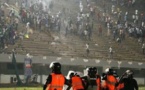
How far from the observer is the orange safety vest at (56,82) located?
36.3ft

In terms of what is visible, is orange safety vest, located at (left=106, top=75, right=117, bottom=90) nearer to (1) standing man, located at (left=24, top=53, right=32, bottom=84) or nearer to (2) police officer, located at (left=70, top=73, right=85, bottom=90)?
(2) police officer, located at (left=70, top=73, right=85, bottom=90)

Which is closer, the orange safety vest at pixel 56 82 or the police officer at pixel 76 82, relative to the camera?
the orange safety vest at pixel 56 82

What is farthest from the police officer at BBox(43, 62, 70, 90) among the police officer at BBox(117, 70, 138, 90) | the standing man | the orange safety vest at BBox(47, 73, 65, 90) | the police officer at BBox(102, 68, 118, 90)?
the standing man

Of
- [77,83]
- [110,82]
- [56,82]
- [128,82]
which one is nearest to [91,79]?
[77,83]

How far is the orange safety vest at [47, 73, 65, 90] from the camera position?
36.3ft

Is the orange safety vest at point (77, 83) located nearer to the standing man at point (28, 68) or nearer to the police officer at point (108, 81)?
the police officer at point (108, 81)

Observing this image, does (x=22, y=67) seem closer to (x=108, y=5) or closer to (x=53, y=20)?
(x=53, y=20)

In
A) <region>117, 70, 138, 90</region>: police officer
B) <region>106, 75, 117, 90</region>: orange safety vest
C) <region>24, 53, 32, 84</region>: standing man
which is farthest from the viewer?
<region>24, 53, 32, 84</region>: standing man

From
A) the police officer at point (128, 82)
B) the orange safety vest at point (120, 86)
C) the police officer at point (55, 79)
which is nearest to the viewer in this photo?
the police officer at point (55, 79)

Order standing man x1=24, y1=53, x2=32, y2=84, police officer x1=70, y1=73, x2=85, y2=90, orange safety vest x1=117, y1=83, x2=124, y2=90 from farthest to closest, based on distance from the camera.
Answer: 1. standing man x1=24, y1=53, x2=32, y2=84
2. orange safety vest x1=117, y1=83, x2=124, y2=90
3. police officer x1=70, y1=73, x2=85, y2=90

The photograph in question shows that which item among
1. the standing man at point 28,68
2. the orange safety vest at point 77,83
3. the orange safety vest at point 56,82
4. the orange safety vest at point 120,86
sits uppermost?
the orange safety vest at point 56,82

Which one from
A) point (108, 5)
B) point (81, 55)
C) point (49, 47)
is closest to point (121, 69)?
point (81, 55)

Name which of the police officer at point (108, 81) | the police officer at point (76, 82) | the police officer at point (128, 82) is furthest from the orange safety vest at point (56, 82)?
the police officer at point (108, 81)

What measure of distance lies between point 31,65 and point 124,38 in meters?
14.4
